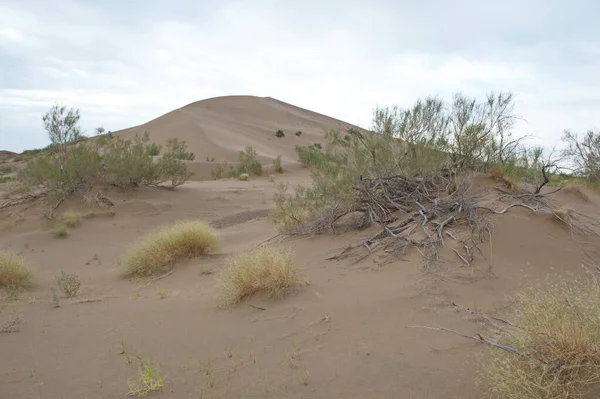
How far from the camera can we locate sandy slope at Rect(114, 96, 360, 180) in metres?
38.5

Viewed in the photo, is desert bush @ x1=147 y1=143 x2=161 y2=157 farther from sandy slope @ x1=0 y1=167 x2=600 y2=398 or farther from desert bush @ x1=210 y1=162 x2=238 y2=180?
sandy slope @ x1=0 y1=167 x2=600 y2=398

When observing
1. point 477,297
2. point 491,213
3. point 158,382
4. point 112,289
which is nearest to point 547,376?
point 477,297

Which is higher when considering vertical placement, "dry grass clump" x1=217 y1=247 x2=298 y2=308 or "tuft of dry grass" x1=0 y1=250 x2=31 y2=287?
"dry grass clump" x1=217 y1=247 x2=298 y2=308

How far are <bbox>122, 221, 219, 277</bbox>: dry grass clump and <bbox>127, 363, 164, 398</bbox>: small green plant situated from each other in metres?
4.23

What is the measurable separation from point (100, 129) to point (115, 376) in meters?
15.4

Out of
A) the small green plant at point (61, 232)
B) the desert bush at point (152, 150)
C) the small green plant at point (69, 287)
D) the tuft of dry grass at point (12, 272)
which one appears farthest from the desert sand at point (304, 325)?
the desert bush at point (152, 150)

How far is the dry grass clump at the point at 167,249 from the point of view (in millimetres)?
7785

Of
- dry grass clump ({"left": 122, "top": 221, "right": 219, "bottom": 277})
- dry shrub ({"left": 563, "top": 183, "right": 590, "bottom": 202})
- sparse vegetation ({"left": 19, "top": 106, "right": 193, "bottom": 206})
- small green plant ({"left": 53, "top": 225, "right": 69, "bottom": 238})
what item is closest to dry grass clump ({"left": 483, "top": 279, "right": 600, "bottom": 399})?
dry grass clump ({"left": 122, "top": 221, "right": 219, "bottom": 277})

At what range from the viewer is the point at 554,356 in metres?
2.63

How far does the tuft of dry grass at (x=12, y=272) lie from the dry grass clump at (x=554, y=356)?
6738 millimetres

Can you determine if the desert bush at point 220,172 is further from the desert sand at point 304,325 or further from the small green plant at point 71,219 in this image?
the desert sand at point 304,325

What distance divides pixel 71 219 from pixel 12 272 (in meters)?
Answer: 5.28

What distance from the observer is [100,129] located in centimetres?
1728

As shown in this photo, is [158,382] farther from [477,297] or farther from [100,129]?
[100,129]
